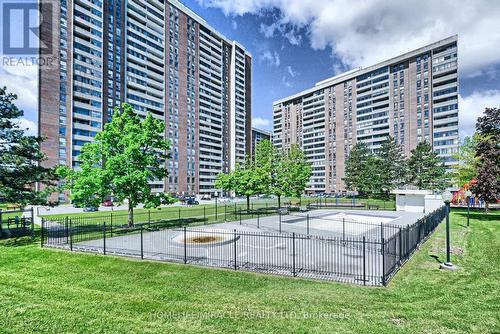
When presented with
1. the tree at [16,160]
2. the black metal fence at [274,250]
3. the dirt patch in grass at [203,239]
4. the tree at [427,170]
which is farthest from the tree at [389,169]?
the tree at [16,160]

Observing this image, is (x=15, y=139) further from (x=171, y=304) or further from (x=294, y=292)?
(x=294, y=292)

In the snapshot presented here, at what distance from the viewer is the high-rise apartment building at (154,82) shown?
63.1 m

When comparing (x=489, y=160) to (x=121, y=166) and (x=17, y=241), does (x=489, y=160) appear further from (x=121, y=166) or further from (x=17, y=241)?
(x=17, y=241)

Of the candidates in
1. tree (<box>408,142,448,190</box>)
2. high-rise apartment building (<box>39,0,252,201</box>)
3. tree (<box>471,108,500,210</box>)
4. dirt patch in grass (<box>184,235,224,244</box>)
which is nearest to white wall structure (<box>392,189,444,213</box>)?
tree (<box>471,108,500,210</box>)

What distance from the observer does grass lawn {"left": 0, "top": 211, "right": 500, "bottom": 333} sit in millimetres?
6887

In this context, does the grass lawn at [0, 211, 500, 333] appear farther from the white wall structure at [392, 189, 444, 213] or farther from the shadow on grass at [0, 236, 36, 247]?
the white wall structure at [392, 189, 444, 213]

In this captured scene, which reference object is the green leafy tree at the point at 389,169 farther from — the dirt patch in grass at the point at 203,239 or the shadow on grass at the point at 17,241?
the shadow on grass at the point at 17,241

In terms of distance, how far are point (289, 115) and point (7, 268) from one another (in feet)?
432

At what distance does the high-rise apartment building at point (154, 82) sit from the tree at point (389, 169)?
57237mm

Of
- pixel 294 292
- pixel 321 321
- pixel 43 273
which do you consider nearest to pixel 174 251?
pixel 43 273

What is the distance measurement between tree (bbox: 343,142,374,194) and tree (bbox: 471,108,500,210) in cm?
4483

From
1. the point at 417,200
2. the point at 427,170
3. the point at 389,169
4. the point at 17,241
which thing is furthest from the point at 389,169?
the point at 17,241

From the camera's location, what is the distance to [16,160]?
1945 cm

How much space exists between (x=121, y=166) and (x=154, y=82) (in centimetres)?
6950
